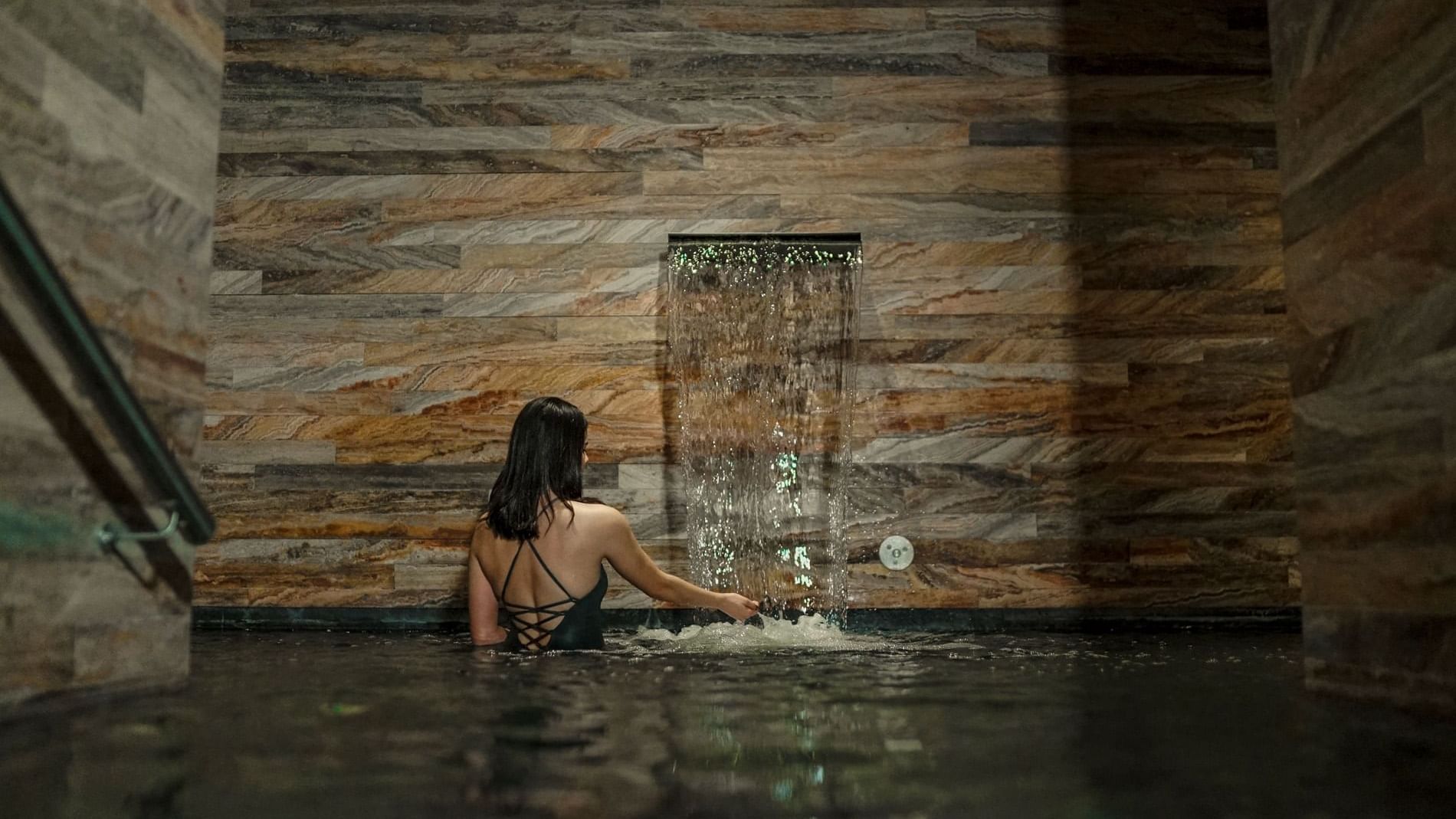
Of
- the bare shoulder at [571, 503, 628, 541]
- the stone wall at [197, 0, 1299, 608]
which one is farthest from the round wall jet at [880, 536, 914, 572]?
the bare shoulder at [571, 503, 628, 541]

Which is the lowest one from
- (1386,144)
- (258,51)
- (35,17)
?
(1386,144)

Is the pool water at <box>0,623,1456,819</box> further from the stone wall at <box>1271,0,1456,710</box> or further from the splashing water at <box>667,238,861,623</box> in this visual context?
the splashing water at <box>667,238,861,623</box>

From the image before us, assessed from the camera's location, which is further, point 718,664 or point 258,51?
point 258,51

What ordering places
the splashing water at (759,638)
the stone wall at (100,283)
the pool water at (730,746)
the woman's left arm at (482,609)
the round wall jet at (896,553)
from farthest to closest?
1. the round wall jet at (896,553)
2. the splashing water at (759,638)
3. the woman's left arm at (482,609)
4. the stone wall at (100,283)
5. the pool water at (730,746)

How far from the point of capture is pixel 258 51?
234 inches

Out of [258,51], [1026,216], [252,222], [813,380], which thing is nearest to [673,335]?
[813,380]

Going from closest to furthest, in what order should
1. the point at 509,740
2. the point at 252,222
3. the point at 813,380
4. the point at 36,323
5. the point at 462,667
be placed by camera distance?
the point at 509,740 < the point at 36,323 < the point at 462,667 < the point at 813,380 < the point at 252,222

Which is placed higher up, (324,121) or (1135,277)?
(324,121)

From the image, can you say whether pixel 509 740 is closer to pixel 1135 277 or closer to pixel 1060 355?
pixel 1060 355

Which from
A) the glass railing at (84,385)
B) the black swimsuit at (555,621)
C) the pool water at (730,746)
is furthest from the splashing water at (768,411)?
the glass railing at (84,385)

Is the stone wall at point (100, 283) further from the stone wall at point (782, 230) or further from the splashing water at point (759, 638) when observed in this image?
the stone wall at point (782, 230)

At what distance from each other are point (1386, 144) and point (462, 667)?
2678 millimetres

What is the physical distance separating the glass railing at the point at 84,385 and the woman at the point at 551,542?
138 centimetres

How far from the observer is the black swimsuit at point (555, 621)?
12.6 feet
